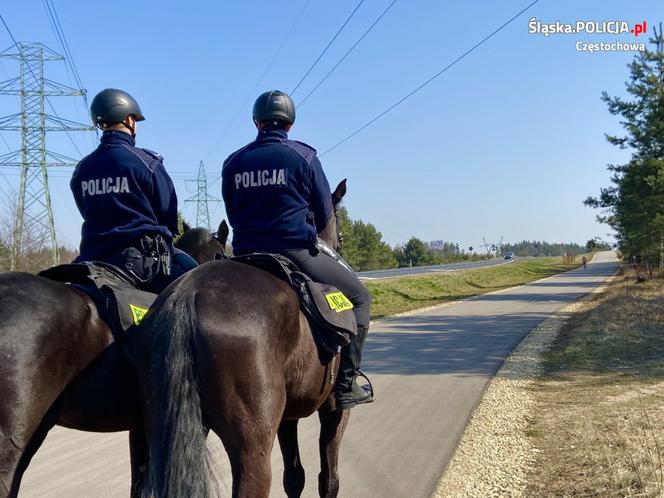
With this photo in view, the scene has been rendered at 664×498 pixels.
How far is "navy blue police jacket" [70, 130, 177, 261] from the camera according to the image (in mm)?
3645

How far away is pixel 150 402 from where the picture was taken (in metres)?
2.86

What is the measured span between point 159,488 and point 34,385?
778 millimetres

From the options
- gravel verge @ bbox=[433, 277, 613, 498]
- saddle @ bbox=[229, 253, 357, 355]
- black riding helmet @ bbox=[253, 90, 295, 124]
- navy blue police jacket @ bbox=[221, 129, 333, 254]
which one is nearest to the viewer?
saddle @ bbox=[229, 253, 357, 355]

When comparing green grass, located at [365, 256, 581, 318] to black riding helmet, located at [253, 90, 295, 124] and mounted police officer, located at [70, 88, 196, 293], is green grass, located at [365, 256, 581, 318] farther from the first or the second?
mounted police officer, located at [70, 88, 196, 293]

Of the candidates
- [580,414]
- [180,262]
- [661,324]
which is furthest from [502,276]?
[180,262]

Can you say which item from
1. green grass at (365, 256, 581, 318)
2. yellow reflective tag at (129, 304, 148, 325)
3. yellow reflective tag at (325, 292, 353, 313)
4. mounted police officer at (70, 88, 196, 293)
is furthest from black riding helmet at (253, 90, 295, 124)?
green grass at (365, 256, 581, 318)

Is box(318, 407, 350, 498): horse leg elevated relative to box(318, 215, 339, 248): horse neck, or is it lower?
lower

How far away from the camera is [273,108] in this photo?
3992 mm

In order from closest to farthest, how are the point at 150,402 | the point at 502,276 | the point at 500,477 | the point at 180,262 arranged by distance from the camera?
the point at 150,402, the point at 180,262, the point at 500,477, the point at 502,276

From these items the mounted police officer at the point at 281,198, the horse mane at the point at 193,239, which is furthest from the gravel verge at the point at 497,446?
the horse mane at the point at 193,239

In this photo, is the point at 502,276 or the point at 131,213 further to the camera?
the point at 502,276

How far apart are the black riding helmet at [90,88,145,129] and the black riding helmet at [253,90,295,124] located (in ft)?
2.68

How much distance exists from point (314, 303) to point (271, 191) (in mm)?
779

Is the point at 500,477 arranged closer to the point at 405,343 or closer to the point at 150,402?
the point at 150,402
